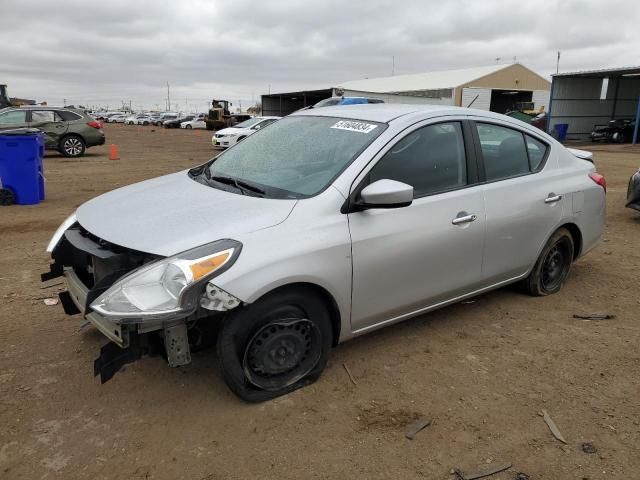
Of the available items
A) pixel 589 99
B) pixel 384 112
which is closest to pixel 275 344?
pixel 384 112

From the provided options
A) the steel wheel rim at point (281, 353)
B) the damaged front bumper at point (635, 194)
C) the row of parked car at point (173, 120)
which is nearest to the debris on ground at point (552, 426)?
the steel wheel rim at point (281, 353)

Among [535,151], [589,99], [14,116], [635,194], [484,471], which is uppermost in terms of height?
[589,99]

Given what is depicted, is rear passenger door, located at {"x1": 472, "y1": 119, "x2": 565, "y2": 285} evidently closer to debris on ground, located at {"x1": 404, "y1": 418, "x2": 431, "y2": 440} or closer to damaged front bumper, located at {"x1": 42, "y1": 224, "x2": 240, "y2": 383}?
debris on ground, located at {"x1": 404, "y1": 418, "x2": 431, "y2": 440}

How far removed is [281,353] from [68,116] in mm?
15539

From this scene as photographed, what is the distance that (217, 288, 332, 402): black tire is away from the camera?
2.70 metres

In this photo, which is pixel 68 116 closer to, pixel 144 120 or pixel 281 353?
pixel 281 353

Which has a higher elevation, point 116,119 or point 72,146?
point 116,119

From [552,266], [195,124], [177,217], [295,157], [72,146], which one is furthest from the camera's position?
[195,124]

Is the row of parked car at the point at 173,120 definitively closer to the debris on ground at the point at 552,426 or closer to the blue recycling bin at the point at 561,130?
the blue recycling bin at the point at 561,130

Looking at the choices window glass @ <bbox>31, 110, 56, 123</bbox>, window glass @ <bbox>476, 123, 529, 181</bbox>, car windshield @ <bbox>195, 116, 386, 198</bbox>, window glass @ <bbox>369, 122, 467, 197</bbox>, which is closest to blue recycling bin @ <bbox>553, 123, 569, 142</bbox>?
window glass @ <bbox>31, 110, 56, 123</bbox>

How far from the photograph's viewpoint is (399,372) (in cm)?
332

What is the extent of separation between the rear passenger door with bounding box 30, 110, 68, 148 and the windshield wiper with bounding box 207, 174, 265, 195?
45.8 ft

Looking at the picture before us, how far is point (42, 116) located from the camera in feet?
50.0

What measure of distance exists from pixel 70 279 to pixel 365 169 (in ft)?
6.27
